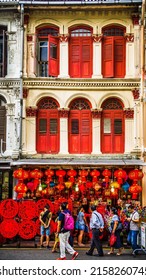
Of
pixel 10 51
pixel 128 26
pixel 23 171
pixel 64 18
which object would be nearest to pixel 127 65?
pixel 128 26

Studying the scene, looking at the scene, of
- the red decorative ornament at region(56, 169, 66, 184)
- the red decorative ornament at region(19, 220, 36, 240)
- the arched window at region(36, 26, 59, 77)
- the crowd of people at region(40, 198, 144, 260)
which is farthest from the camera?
the arched window at region(36, 26, 59, 77)

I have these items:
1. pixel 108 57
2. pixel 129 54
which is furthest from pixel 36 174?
pixel 129 54

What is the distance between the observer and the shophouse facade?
71.3 ft

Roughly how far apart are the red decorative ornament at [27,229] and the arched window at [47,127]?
197 inches

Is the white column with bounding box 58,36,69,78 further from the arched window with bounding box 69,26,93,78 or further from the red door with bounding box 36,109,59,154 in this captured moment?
the red door with bounding box 36,109,59,154

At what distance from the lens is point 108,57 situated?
2206 centimetres

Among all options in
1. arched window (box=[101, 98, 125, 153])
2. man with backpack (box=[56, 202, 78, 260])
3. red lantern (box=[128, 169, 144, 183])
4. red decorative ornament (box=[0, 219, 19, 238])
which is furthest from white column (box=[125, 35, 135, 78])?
man with backpack (box=[56, 202, 78, 260])

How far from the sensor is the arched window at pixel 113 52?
2200 cm

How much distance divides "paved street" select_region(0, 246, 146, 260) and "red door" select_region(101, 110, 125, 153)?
18.8 ft

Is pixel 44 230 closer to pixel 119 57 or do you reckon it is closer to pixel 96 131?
pixel 96 131

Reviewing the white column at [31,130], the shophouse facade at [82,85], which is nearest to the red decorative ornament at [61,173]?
the shophouse facade at [82,85]

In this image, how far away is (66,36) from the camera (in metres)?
22.1

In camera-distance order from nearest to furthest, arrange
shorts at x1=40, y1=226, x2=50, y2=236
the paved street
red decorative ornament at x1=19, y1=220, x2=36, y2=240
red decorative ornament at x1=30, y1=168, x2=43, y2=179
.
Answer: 1. the paved street
2. shorts at x1=40, y1=226, x2=50, y2=236
3. red decorative ornament at x1=19, y1=220, x2=36, y2=240
4. red decorative ornament at x1=30, y1=168, x2=43, y2=179

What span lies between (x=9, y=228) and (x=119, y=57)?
9037 millimetres
